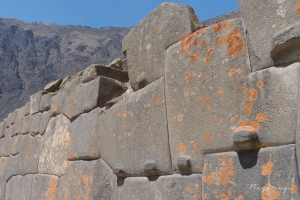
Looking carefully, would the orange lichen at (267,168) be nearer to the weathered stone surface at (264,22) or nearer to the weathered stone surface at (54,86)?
the weathered stone surface at (264,22)

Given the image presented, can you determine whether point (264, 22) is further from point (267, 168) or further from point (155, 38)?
point (155, 38)

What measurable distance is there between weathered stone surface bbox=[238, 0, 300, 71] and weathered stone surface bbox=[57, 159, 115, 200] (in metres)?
1.31

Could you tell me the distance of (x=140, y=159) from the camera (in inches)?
81.7

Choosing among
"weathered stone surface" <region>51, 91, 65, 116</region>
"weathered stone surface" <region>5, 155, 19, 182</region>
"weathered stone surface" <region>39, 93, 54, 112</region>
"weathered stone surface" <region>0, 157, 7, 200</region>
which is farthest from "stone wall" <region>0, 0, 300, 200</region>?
"weathered stone surface" <region>0, 157, 7, 200</region>

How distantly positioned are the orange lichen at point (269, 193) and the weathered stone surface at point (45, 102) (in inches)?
108

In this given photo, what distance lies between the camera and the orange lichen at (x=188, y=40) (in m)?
1.79

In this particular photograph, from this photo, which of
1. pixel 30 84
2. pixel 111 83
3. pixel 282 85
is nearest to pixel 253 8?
pixel 282 85

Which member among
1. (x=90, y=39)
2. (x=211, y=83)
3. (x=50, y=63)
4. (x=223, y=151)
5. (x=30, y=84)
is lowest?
(x=223, y=151)

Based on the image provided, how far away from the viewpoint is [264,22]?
4.76ft

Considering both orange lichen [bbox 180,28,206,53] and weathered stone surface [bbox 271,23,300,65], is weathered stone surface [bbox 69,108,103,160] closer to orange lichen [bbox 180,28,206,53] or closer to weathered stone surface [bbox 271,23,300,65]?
orange lichen [bbox 180,28,206,53]

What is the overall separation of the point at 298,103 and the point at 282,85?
0.11 m

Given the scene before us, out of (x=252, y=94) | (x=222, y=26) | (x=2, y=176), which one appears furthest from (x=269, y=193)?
(x=2, y=176)

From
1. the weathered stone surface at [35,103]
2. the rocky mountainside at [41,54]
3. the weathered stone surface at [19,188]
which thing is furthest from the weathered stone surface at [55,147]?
the rocky mountainside at [41,54]

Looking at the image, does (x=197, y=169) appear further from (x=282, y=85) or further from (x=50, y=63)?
(x=50, y=63)
